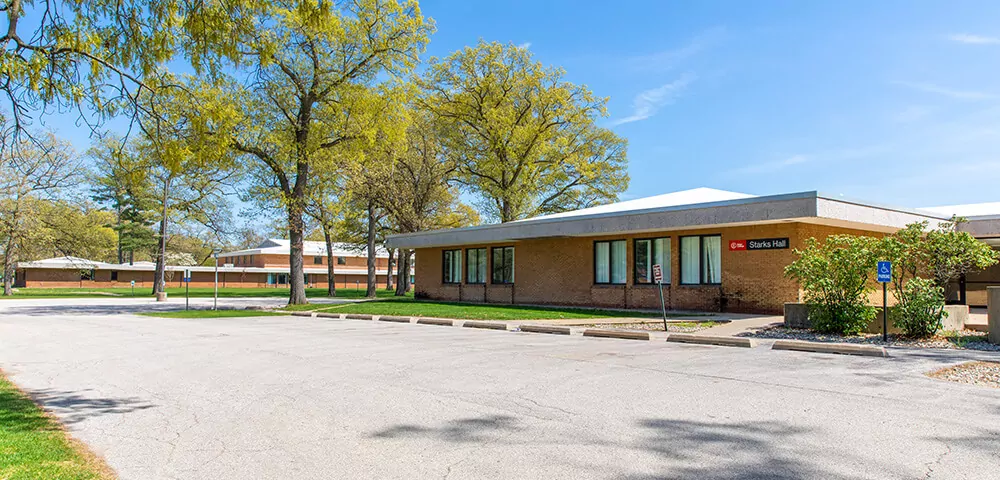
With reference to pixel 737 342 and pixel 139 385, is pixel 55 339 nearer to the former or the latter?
pixel 139 385

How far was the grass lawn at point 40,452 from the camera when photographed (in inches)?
196

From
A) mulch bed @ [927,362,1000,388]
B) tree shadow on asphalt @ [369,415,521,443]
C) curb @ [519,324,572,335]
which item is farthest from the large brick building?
tree shadow on asphalt @ [369,415,521,443]

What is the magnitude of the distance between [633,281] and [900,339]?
1178 cm

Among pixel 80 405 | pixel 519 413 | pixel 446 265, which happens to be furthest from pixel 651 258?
pixel 80 405

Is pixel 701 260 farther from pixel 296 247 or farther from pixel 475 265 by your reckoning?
pixel 296 247

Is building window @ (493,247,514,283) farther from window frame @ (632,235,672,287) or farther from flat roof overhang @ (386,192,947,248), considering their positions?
window frame @ (632,235,672,287)

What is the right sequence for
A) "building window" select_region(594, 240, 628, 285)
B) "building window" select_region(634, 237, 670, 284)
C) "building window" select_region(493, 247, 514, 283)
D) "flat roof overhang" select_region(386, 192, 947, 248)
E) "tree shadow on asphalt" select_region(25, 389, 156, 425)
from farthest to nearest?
"building window" select_region(493, 247, 514, 283), "building window" select_region(594, 240, 628, 285), "building window" select_region(634, 237, 670, 284), "flat roof overhang" select_region(386, 192, 947, 248), "tree shadow on asphalt" select_region(25, 389, 156, 425)

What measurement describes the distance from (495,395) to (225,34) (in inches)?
201

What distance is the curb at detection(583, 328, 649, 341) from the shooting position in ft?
50.0

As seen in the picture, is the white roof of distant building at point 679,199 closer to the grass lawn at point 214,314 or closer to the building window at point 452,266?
the building window at point 452,266

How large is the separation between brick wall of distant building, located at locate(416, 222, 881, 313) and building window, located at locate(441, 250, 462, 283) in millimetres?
287

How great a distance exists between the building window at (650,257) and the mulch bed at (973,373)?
1399 cm

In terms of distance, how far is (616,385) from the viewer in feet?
28.6

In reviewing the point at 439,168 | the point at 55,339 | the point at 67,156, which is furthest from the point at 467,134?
the point at 55,339
